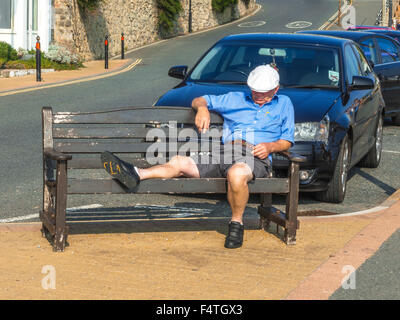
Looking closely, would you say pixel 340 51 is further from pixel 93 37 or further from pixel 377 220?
pixel 93 37

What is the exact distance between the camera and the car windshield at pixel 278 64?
890 centimetres

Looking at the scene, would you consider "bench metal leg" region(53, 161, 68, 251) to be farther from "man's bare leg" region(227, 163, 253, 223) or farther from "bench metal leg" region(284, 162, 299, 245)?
"bench metal leg" region(284, 162, 299, 245)

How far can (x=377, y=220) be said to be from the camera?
6.74 m

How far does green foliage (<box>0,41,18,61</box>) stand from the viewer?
80.9 feet

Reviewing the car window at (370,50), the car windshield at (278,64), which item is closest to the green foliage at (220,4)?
the car window at (370,50)

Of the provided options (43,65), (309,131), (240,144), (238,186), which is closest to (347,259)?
(238,186)

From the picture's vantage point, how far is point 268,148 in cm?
627

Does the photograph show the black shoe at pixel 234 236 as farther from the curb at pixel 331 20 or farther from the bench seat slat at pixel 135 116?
the curb at pixel 331 20

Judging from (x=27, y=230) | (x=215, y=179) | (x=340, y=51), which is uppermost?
(x=340, y=51)

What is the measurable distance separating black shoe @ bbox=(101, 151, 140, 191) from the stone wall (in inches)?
964

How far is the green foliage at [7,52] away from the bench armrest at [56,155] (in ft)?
63.0

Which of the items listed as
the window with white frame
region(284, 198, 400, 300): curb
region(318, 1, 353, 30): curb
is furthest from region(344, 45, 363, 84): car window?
region(318, 1, 353, 30): curb
